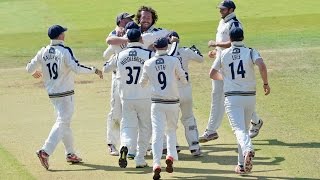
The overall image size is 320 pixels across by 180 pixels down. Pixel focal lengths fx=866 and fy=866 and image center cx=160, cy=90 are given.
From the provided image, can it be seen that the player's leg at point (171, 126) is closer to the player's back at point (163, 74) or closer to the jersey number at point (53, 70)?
the player's back at point (163, 74)

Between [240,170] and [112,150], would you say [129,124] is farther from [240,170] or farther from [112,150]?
[240,170]

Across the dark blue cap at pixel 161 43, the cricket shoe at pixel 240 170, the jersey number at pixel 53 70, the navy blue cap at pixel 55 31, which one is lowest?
the cricket shoe at pixel 240 170

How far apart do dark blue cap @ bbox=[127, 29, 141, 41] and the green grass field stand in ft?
6.71

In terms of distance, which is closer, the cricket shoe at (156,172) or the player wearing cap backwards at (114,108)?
the cricket shoe at (156,172)

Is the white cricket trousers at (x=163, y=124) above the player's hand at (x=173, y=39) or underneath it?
underneath

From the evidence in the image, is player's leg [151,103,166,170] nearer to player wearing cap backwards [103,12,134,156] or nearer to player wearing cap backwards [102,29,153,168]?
player wearing cap backwards [102,29,153,168]

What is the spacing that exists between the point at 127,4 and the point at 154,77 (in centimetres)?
2213

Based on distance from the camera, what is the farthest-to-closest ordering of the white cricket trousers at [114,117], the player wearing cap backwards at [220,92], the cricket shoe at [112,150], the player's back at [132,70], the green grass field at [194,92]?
the player wearing cap backwards at [220,92], the cricket shoe at [112,150], the white cricket trousers at [114,117], the green grass field at [194,92], the player's back at [132,70]

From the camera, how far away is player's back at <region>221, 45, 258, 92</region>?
12.9 meters

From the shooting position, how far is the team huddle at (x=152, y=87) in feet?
42.2

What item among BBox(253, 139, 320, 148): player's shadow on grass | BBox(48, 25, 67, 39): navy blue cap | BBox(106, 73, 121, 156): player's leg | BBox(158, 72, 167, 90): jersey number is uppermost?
BBox(48, 25, 67, 39): navy blue cap

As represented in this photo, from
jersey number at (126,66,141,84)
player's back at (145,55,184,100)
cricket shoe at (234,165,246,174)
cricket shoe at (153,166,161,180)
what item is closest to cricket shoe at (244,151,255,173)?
cricket shoe at (234,165,246,174)

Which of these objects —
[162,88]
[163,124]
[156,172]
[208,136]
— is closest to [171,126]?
[163,124]

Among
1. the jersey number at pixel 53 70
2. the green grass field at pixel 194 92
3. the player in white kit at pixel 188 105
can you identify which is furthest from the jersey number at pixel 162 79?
the jersey number at pixel 53 70
